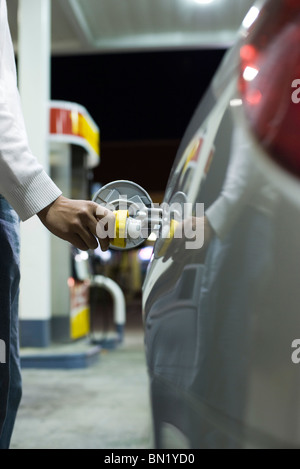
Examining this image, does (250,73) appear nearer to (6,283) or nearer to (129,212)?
(129,212)

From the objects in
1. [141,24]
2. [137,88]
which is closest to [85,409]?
[141,24]

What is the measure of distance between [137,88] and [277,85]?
14769mm

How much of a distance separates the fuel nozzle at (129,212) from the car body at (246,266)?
30 cm

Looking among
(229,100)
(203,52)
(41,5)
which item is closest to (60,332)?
(41,5)

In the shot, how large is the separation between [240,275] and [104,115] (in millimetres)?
15491

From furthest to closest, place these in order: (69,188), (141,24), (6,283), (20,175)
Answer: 1. (141,24)
2. (69,188)
3. (6,283)
4. (20,175)

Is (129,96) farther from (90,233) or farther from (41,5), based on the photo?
(90,233)

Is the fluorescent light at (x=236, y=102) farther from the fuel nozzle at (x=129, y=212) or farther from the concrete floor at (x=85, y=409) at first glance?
the concrete floor at (x=85, y=409)

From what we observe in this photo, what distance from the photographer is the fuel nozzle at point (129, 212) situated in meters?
1.18

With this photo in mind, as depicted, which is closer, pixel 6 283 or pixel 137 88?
pixel 6 283

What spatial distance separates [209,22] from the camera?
23.9 feet

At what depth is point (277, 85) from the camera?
768 mm

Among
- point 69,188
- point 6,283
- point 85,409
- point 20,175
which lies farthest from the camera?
point 69,188

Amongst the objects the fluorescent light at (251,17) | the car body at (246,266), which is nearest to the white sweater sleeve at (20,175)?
the car body at (246,266)
